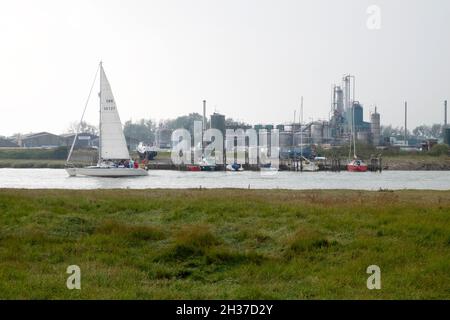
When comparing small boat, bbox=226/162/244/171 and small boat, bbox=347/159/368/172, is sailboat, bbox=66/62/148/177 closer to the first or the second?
small boat, bbox=226/162/244/171

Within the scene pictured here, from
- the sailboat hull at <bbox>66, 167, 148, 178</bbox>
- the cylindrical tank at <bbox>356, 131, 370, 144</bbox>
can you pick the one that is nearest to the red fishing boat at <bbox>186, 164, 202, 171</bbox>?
the sailboat hull at <bbox>66, 167, 148, 178</bbox>

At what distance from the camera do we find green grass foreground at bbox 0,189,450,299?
12508 mm

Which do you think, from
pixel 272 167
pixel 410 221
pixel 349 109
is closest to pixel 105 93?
pixel 272 167

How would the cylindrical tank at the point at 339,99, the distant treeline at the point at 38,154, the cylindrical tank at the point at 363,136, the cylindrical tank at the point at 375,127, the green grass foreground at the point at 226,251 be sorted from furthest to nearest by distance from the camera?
the cylindrical tank at the point at 375,127 < the cylindrical tank at the point at 363,136 < the cylindrical tank at the point at 339,99 < the distant treeline at the point at 38,154 < the green grass foreground at the point at 226,251

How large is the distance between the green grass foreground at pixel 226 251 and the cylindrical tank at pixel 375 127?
164 metres

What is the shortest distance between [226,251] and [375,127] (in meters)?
181

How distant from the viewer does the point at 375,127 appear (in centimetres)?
18875

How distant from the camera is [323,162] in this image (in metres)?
136

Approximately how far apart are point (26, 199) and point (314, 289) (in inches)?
597

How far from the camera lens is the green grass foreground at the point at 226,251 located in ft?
41.0

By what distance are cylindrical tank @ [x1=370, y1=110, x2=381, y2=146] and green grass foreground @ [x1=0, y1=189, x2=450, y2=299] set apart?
164249mm

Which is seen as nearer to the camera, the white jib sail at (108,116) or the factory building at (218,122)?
the white jib sail at (108,116)

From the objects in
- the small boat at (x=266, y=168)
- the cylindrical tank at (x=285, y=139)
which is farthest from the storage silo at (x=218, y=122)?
the small boat at (x=266, y=168)

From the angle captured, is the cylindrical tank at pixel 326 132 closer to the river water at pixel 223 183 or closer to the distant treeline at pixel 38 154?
the distant treeline at pixel 38 154
